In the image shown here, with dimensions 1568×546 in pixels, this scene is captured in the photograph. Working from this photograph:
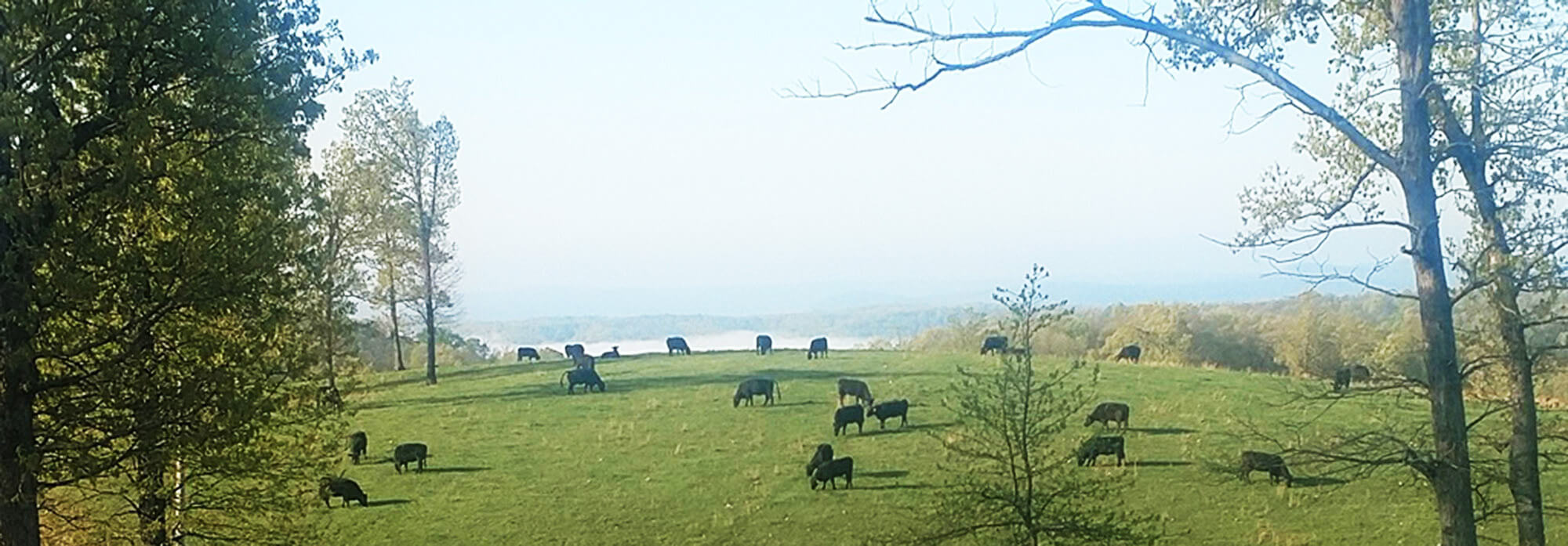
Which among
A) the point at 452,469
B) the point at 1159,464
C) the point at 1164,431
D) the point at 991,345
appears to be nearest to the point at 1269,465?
the point at 1159,464

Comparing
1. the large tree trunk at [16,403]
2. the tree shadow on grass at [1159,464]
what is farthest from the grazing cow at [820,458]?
the large tree trunk at [16,403]

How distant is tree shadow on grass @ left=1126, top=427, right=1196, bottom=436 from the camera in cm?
3016

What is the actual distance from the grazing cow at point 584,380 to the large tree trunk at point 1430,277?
102 feet

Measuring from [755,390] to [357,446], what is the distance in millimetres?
11194

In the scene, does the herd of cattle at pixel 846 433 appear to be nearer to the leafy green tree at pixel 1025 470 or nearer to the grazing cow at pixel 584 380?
the grazing cow at pixel 584 380

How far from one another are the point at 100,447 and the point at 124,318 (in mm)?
1180

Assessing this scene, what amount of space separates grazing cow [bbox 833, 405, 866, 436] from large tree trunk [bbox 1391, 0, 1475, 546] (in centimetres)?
2104

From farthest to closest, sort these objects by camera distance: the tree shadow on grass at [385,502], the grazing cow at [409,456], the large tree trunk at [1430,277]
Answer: the grazing cow at [409,456] < the tree shadow on grass at [385,502] < the large tree trunk at [1430,277]

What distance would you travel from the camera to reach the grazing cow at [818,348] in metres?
47.2

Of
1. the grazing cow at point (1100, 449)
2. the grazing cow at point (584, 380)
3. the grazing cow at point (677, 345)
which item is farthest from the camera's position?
the grazing cow at point (677, 345)

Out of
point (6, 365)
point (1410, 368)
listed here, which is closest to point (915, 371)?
point (1410, 368)

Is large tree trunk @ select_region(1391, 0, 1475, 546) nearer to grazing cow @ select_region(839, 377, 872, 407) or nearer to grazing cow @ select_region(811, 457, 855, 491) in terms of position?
grazing cow @ select_region(811, 457, 855, 491)

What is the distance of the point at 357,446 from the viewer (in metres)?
29.5

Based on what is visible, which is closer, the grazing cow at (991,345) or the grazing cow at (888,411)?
the grazing cow at (888,411)
